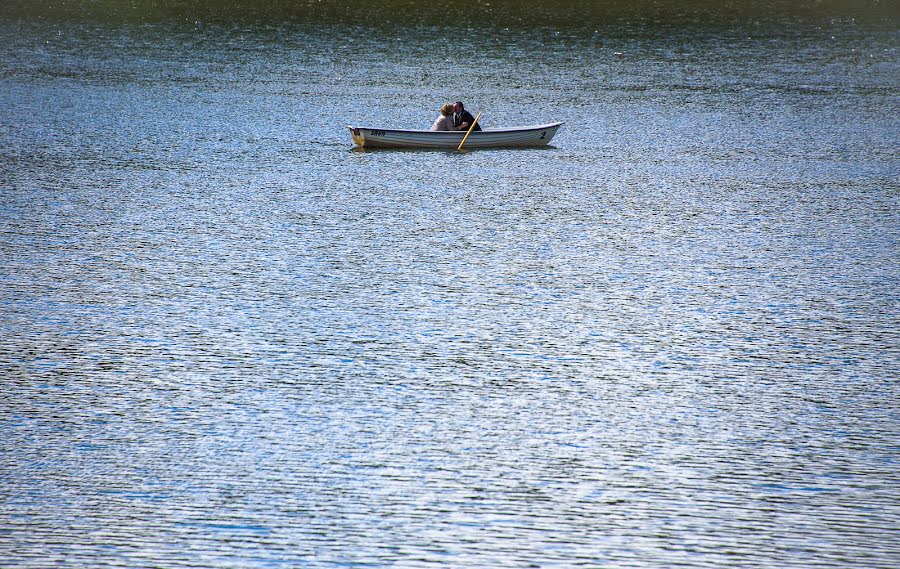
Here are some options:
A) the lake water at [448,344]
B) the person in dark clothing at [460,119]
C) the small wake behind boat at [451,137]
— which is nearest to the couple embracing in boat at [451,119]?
the person in dark clothing at [460,119]

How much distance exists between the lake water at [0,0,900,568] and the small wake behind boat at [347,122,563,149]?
375mm

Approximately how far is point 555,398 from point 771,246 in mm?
7139

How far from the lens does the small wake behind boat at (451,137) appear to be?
2475 cm

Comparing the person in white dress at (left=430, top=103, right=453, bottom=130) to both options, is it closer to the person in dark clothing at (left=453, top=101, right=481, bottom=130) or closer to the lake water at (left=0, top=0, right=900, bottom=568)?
the person in dark clothing at (left=453, top=101, right=481, bottom=130)

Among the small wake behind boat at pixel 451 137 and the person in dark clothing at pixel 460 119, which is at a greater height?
the person in dark clothing at pixel 460 119

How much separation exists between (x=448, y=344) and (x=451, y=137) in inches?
554

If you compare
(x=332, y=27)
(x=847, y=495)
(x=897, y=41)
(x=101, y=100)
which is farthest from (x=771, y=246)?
(x=332, y=27)

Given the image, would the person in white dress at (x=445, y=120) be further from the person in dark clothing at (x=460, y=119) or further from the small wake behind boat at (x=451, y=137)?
the small wake behind boat at (x=451, y=137)

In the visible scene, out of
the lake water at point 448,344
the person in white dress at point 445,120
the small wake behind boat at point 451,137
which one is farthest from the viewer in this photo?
the person in white dress at point 445,120

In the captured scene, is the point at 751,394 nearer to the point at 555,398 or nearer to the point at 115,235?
the point at 555,398

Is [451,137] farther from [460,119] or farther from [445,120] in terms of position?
[460,119]

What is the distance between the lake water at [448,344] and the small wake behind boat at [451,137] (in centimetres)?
38

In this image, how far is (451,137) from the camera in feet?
82.1

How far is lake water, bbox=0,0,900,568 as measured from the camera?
24.7ft
